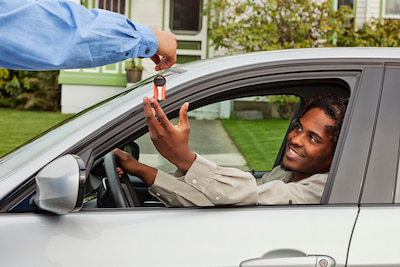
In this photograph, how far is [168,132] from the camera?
193 cm

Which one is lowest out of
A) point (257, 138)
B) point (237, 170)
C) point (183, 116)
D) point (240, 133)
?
point (240, 133)

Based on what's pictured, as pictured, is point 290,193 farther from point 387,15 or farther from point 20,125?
point 387,15

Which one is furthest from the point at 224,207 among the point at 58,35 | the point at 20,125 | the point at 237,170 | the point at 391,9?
the point at 391,9

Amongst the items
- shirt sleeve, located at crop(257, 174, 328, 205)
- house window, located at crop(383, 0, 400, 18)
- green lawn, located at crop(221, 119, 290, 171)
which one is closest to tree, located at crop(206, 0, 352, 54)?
green lawn, located at crop(221, 119, 290, 171)

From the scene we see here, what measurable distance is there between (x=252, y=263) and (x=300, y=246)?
173mm

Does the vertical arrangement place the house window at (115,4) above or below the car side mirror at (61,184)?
above

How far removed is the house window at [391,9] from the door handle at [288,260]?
506 inches

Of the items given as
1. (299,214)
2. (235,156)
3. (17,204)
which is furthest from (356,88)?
(235,156)

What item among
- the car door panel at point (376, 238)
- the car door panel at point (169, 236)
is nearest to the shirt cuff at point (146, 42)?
the car door panel at point (169, 236)

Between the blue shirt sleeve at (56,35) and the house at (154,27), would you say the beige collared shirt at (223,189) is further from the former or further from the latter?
the house at (154,27)

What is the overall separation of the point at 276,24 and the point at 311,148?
10.00 meters

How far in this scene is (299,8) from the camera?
1184 cm

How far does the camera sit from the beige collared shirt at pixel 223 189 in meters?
2.08

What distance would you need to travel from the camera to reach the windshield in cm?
213
